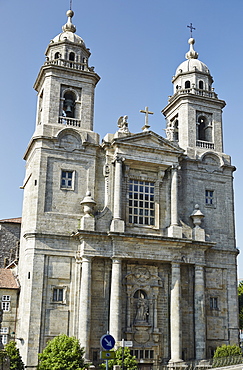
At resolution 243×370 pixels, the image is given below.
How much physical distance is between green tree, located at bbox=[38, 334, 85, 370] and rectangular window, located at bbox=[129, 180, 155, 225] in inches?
361

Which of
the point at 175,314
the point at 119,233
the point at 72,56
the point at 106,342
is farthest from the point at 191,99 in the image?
the point at 106,342

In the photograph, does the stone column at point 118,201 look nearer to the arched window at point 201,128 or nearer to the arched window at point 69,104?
the arched window at point 69,104

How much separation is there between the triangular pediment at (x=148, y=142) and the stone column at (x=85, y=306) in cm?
836

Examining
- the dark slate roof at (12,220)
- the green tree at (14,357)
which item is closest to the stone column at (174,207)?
the green tree at (14,357)

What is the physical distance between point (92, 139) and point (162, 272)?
10.2 m

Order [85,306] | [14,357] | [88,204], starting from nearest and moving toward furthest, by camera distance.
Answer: [14,357]
[85,306]
[88,204]

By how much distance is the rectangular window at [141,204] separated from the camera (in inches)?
1297

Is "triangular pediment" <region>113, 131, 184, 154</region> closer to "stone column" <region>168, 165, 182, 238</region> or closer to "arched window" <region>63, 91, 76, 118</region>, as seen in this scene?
"stone column" <region>168, 165, 182, 238</region>

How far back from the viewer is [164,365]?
30453 millimetres

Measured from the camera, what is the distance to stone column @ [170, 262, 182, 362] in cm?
3036

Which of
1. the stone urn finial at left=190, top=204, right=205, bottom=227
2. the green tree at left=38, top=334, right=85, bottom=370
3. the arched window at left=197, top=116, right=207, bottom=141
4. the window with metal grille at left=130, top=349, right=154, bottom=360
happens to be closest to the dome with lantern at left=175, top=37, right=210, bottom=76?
the arched window at left=197, top=116, right=207, bottom=141

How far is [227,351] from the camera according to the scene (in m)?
30.5

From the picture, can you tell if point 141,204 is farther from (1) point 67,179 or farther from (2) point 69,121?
(2) point 69,121

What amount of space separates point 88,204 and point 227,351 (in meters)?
12.8
